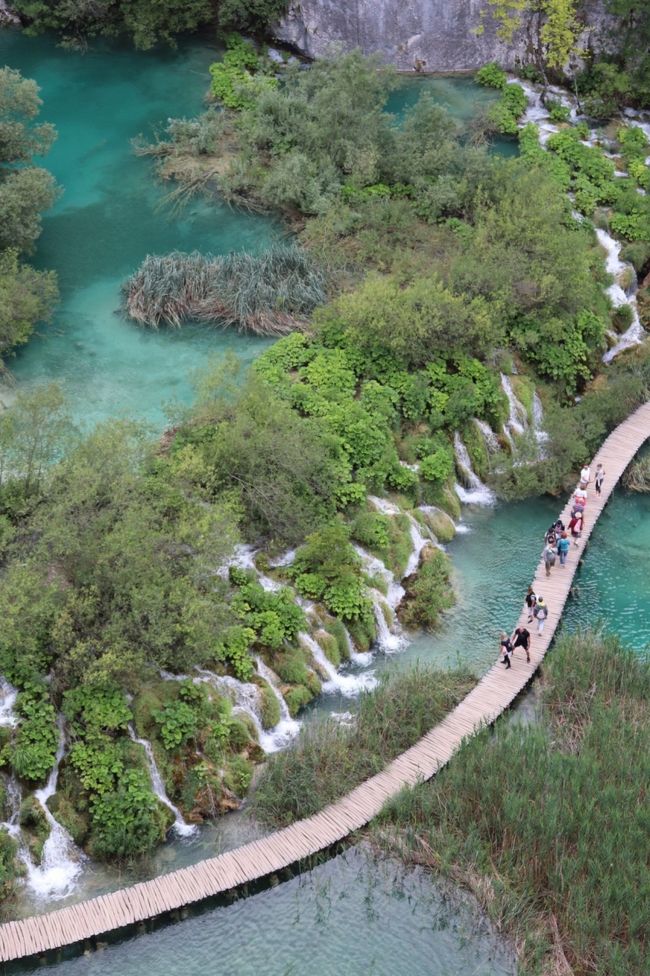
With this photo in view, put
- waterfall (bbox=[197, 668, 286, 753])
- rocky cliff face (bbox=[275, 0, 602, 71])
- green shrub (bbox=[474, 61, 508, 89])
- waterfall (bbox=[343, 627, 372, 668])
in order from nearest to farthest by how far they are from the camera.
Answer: waterfall (bbox=[197, 668, 286, 753]) → waterfall (bbox=[343, 627, 372, 668]) → green shrub (bbox=[474, 61, 508, 89]) → rocky cliff face (bbox=[275, 0, 602, 71])

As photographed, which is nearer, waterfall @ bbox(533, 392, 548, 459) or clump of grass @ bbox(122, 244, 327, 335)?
waterfall @ bbox(533, 392, 548, 459)

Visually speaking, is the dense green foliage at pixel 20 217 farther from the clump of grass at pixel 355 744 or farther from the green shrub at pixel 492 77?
the green shrub at pixel 492 77

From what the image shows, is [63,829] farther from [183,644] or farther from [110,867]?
[183,644]

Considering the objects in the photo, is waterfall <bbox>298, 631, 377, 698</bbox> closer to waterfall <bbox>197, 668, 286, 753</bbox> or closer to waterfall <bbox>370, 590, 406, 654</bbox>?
waterfall <bbox>370, 590, 406, 654</bbox>

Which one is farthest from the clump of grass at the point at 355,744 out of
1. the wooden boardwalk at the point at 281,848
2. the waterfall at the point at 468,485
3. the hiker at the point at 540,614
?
the waterfall at the point at 468,485

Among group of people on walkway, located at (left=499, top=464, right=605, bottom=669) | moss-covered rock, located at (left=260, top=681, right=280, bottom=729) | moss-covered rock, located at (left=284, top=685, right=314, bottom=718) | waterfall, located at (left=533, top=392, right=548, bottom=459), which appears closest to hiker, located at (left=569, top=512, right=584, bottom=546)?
group of people on walkway, located at (left=499, top=464, right=605, bottom=669)

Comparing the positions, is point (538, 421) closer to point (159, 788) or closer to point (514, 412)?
point (514, 412)

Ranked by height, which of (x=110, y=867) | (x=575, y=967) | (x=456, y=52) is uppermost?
(x=456, y=52)

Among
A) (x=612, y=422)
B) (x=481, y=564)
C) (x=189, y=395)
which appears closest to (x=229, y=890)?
(x=481, y=564)
